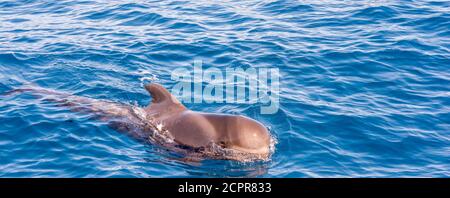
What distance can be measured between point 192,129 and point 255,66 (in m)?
6.59

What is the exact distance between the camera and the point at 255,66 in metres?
18.5

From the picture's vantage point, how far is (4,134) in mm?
13562

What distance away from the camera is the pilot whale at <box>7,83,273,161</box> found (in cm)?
1180

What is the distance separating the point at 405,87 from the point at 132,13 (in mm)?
12523

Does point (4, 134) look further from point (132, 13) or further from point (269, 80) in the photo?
point (132, 13)

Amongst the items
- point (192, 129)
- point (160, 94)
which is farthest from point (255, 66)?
point (192, 129)

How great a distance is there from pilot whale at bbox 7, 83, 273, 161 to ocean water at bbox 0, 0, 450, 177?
23 cm

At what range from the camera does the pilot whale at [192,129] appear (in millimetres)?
11805
